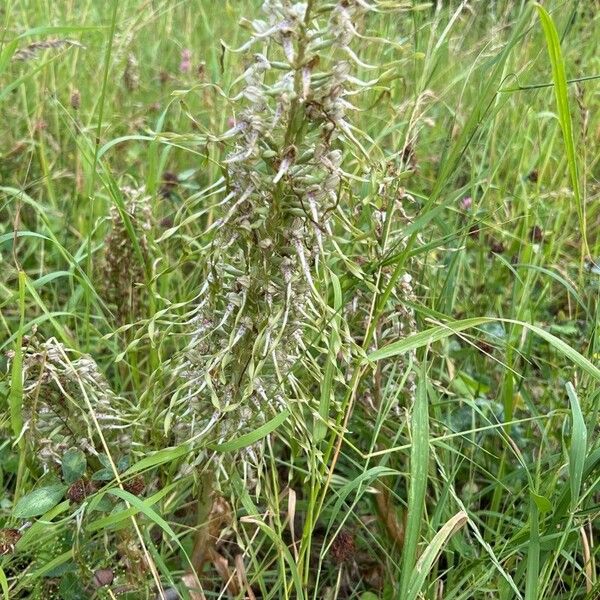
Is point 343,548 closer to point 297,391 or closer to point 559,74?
point 297,391

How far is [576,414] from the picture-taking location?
116 centimetres

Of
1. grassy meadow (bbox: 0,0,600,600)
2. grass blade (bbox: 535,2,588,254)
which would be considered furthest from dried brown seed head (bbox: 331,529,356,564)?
grass blade (bbox: 535,2,588,254)

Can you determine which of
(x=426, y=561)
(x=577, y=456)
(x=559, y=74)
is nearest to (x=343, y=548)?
(x=426, y=561)

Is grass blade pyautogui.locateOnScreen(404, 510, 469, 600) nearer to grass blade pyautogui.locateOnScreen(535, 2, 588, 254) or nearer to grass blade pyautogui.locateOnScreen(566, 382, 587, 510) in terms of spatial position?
grass blade pyautogui.locateOnScreen(566, 382, 587, 510)

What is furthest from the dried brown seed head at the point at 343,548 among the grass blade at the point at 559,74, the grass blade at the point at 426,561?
the grass blade at the point at 559,74

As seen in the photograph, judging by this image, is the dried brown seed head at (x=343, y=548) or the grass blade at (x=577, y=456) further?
the dried brown seed head at (x=343, y=548)

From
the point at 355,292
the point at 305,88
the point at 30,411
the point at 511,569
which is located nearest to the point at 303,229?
the point at 305,88

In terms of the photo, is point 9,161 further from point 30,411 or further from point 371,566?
point 371,566

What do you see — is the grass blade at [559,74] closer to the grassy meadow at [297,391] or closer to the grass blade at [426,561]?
the grassy meadow at [297,391]

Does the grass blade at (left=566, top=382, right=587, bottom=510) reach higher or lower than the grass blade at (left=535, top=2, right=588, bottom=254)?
lower

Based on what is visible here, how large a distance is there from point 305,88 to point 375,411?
758 millimetres

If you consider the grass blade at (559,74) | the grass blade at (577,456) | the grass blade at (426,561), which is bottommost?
the grass blade at (426,561)

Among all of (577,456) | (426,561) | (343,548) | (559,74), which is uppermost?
(559,74)

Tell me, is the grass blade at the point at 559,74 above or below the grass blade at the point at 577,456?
above
